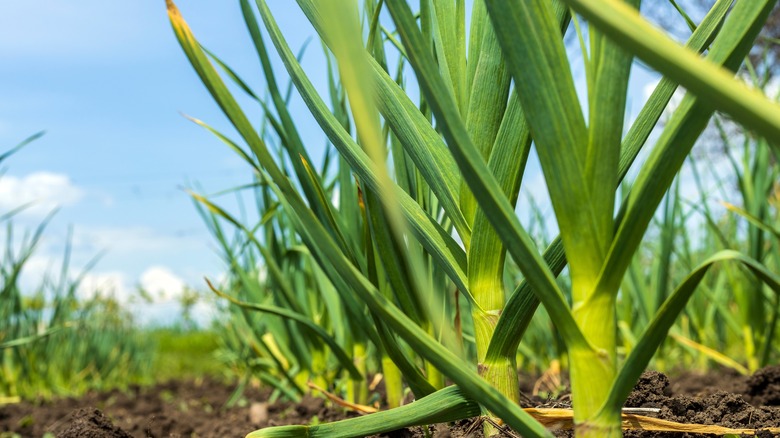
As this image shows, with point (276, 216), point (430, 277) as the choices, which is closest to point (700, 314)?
point (276, 216)

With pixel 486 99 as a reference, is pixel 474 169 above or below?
below

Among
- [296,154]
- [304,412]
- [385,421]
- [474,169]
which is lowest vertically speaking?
[304,412]

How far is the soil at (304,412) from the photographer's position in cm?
93

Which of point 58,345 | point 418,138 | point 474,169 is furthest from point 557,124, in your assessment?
point 58,345

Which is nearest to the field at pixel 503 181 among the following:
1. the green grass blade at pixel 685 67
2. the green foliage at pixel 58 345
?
the green grass blade at pixel 685 67

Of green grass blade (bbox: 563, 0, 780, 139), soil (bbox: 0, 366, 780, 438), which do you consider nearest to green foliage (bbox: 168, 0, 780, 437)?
green grass blade (bbox: 563, 0, 780, 139)

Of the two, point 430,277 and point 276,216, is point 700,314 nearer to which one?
point 276,216

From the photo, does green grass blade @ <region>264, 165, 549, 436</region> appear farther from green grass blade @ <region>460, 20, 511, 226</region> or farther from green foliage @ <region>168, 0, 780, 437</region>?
green grass blade @ <region>460, 20, 511, 226</region>

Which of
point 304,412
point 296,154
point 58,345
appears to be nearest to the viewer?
point 296,154

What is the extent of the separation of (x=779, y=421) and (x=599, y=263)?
19.8 inches

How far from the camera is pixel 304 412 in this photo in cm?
160

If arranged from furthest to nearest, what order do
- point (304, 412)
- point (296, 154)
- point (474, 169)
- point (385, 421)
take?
1. point (304, 412)
2. point (296, 154)
3. point (385, 421)
4. point (474, 169)

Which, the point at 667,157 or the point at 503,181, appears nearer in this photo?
the point at 667,157

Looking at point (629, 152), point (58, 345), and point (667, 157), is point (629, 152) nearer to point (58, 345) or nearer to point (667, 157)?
point (667, 157)
